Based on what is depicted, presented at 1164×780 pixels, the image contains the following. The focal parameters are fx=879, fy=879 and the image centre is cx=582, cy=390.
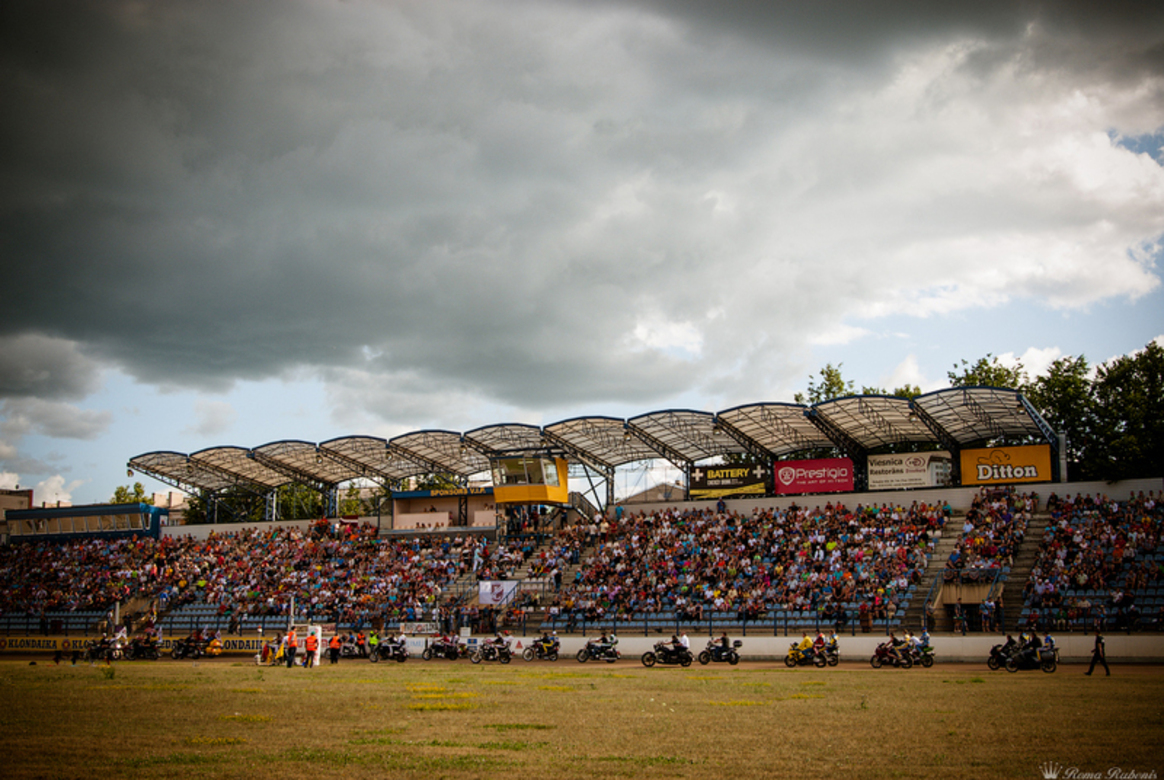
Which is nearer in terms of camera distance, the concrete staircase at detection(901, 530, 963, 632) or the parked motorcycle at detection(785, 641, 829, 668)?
the parked motorcycle at detection(785, 641, 829, 668)

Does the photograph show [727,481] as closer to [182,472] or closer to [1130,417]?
[1130,417]

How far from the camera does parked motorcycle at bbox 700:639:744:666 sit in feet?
105

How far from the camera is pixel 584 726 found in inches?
595

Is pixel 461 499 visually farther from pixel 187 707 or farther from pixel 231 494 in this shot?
pixel 187 707

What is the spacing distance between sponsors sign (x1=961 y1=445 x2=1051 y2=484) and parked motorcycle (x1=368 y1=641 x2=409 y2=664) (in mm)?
29350

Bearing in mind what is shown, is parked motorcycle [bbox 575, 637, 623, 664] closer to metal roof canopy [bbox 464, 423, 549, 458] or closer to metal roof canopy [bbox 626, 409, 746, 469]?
metal roof canopy [bbox 626, 409, 746, 469]

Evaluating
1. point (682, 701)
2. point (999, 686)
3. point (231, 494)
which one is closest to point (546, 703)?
point (682, 701)

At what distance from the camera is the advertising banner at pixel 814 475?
47644mm

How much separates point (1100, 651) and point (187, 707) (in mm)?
23430

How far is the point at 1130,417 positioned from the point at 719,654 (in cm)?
3748

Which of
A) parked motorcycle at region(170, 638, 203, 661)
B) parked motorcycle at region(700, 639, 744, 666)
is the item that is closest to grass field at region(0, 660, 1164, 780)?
parked motorcycle at region(700, 639, 744, 666)

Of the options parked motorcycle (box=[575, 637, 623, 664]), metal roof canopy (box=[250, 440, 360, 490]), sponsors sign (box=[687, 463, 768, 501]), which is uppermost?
metal roof canopy (box=[250, 440, 360, 490])

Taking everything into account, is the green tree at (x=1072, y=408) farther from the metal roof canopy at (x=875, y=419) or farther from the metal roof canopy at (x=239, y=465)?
the metal roof canopy at (x=239, y=465)

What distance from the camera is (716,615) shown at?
38656 millimetres
